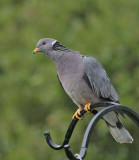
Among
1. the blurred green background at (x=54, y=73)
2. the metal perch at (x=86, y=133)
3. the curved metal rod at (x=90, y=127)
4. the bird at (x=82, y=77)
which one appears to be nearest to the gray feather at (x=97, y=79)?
the bird at (x=82, y=77)

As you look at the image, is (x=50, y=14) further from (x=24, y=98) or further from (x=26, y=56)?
(x=24, y=98)

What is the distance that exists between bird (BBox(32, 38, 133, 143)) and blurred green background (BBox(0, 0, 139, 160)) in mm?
2485

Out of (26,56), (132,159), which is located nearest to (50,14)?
(26,56)

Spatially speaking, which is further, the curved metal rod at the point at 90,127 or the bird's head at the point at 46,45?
the bird's head at the point at 46,45

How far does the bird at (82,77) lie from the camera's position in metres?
3.85

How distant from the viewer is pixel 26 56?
8273 millimetres

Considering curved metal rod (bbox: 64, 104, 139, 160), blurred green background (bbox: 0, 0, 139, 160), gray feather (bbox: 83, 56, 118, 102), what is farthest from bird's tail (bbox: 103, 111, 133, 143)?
blurred green background (bbox: 0, 0, 139, 160)

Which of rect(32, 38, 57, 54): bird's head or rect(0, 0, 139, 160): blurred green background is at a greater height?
rect(32, 38, 57, 54): bird's head

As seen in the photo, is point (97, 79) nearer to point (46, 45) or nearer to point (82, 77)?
point (82, 77)

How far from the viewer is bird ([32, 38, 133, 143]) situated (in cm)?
385

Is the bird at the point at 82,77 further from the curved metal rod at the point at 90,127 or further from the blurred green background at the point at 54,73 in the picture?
the blurred green background at the point at 54,73

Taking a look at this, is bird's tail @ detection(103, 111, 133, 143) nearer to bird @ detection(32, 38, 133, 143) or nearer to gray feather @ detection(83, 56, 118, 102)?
bird @ detection(32, 38, 133, 143)

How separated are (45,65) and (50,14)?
1215 millimetres

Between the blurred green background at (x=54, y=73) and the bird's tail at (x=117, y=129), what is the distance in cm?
245
